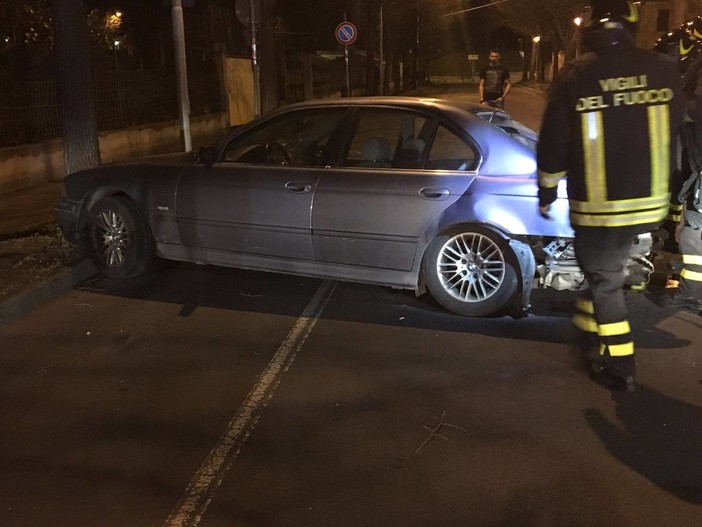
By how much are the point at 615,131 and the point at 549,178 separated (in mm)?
417

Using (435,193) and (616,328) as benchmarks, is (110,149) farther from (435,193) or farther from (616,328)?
(616,328)

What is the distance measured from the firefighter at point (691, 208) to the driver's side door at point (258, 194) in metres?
2.56

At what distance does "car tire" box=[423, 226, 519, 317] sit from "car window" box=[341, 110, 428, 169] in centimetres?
66

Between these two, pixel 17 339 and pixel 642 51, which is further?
pixel 17 339

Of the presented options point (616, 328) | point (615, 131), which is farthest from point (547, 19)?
point (616, 328)

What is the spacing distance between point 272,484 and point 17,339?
2.77 m

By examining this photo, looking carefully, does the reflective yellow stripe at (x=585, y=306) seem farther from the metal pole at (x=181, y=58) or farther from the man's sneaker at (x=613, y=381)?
the metal pole at (x=181, y=58)

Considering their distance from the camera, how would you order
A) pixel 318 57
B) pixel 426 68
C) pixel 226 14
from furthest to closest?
pixel 426 68, pixel 318 57, pixel 226 14

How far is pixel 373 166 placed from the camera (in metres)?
5.48

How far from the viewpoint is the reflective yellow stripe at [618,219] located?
3949mm

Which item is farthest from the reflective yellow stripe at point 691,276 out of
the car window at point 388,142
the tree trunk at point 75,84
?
the tree trunk at point 75,84

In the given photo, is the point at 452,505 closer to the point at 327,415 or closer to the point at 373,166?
the point at 327,415

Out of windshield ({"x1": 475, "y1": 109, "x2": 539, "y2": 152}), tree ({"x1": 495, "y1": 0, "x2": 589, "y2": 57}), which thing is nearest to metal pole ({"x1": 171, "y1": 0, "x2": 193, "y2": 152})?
windshield ({"x1": 475, "y1": 109, "x2": 539, "y2": 152})

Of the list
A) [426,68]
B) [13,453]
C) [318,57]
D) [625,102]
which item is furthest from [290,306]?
[426,68]
